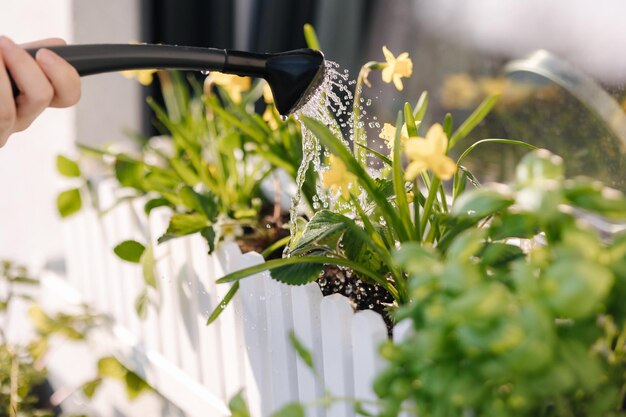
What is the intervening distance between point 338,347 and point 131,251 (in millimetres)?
414

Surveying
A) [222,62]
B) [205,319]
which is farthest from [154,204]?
[222,62]

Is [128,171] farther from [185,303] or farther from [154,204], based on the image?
[185,303]

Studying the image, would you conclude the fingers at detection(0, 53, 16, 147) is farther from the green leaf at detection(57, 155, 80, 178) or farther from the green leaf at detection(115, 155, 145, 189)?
the green leaf at detection(57, 155, 80, 178)

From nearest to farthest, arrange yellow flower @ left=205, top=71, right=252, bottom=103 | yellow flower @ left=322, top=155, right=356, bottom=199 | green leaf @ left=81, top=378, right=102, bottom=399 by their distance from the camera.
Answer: yellow flower @ left=322, top=155, right=356, bottom=199 → yellow flower @ left=205, top=71, right=252, bottom=103 → green leaf @ left=81, top=378, right=102, bottom=399

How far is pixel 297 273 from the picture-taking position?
771mm

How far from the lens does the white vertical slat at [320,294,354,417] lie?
74cm

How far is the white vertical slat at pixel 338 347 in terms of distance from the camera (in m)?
0.74

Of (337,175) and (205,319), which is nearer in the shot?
(337,175)

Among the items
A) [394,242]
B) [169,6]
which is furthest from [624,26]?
[169,6]

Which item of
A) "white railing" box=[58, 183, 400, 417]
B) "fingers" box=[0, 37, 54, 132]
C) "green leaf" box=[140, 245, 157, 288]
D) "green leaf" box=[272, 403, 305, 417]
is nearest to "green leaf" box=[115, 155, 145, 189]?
"white railing" box=[58, 183, 400, 417]

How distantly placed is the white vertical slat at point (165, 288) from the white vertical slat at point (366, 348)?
0.43 m

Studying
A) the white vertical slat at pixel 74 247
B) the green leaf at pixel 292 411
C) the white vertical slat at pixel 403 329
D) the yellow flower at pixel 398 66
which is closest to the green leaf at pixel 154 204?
the white vertical slat at pixel 74 247

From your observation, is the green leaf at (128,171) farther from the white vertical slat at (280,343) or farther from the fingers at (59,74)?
the fingers at (59,74)

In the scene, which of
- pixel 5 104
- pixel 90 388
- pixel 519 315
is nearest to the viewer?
pixel 519 315
